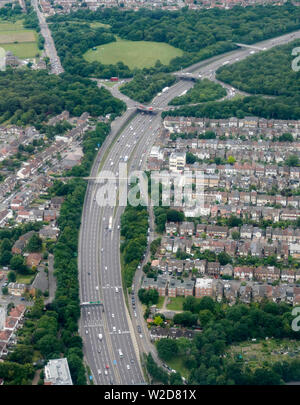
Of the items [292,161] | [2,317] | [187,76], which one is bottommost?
[2,317]

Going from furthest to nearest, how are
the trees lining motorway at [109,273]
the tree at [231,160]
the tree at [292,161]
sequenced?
1. the tree at [231,160]
2. the tree at [292,161]
3. the trees lining motorway at [109,273]

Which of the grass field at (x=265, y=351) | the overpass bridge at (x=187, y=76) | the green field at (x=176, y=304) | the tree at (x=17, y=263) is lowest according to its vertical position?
the grass field at (x=265, y=351)

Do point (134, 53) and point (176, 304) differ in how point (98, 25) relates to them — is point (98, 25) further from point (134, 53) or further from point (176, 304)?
point (176, 304)

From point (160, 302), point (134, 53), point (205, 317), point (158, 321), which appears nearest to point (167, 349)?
point (158, 321)

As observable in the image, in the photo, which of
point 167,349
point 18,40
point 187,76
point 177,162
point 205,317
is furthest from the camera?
point 18,40

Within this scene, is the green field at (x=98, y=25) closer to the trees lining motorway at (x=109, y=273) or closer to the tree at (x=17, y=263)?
the trees lining motorway at (x=109, y=273)

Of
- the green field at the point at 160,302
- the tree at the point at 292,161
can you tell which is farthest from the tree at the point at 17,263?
the tree at the point at 292,161

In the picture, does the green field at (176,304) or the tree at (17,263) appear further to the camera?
the tree at (17,263)
